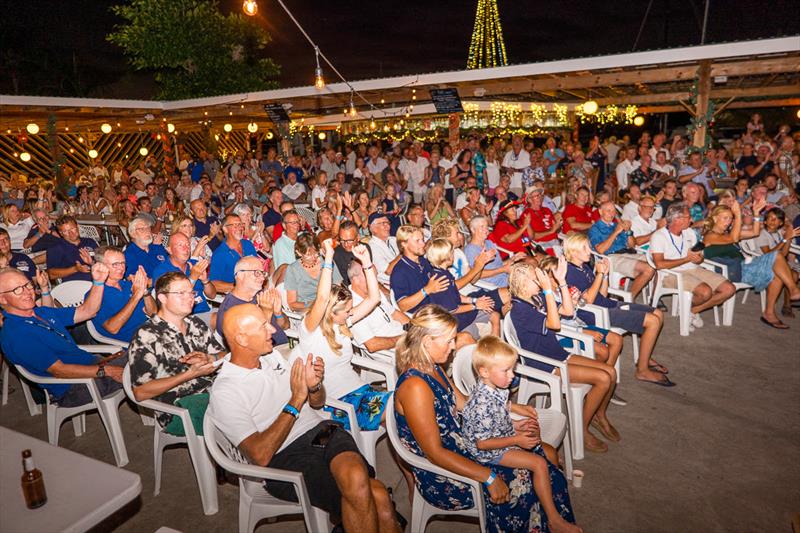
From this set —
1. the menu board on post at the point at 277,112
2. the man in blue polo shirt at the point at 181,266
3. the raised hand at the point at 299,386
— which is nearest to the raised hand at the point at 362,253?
the raised hand at the point at 299,386

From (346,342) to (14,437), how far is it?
1548 millimetres

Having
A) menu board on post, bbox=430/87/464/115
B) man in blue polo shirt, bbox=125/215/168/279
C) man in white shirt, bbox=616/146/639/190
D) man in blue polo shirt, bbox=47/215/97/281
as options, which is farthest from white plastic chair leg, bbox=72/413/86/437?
man in white shirt, bbox=616/146/639/190

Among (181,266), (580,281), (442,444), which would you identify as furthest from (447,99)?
(442,444)

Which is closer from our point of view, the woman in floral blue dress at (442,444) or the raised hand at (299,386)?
the woman in floral blue dress at (442,444)

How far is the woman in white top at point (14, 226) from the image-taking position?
6906 millimetres

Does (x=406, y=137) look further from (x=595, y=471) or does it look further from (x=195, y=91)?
(x=595, y=471)

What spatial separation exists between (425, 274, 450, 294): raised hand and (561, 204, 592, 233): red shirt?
350 centimetres

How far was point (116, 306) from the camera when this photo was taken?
3.66m

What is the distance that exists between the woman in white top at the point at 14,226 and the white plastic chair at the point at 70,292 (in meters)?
3.65

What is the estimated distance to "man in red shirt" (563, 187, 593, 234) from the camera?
6539 millimetres

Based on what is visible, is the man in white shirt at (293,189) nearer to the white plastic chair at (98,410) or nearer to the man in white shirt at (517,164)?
the man in white shirt at (517,164)

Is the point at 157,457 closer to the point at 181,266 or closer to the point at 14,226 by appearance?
the point at 181,266

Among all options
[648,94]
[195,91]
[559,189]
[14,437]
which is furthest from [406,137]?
[14,437]

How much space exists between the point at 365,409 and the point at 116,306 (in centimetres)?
210
